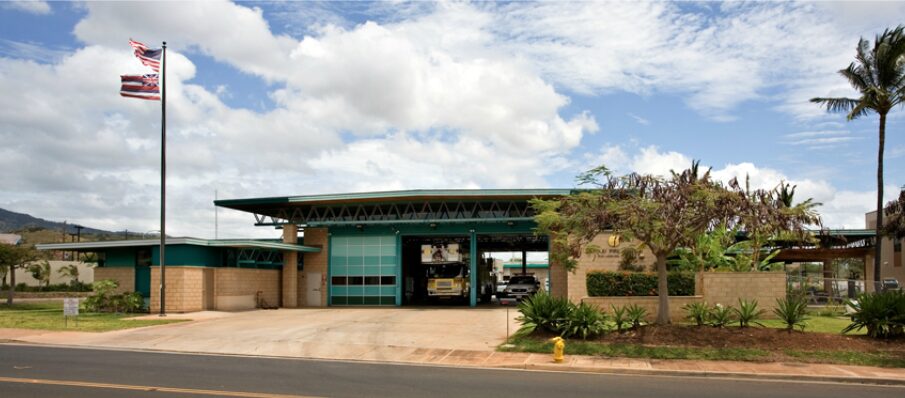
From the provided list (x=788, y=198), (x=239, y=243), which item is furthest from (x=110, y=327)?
(x=788, y=198)

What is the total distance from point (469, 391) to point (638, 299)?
13076 mm

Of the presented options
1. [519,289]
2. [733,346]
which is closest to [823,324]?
[733,346]

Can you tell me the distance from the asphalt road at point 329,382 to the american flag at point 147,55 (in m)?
14.4

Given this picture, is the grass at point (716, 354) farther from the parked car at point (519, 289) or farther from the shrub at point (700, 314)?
the parked car at point (519, 289)

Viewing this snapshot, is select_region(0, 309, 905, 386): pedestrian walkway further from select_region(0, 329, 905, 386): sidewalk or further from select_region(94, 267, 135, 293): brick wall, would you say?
select_region(94, 267, 135, 293): brick wall

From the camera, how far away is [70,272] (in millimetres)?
62125

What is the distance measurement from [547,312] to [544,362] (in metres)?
2.92

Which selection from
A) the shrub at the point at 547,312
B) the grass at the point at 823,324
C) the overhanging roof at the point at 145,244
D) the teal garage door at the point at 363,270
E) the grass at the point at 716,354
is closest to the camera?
the grass at the point at 716,354

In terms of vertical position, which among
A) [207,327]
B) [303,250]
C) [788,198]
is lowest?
[207,327]

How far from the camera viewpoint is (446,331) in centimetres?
2295

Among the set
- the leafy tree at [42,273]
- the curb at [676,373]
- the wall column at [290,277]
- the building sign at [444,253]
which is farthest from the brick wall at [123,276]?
the leafy tree at [42,273]

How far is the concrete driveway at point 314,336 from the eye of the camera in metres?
18.5

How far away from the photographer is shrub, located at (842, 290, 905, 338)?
17.4 m

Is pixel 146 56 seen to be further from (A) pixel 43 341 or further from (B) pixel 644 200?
(B) pixel 644 200
